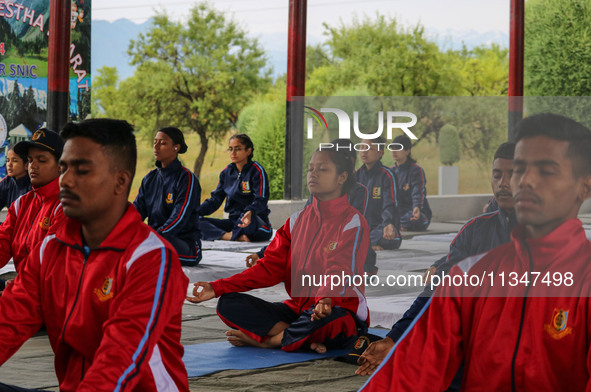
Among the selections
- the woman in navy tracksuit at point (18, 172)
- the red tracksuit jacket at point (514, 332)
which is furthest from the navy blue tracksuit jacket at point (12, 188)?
the red tracksuit jacket at point (514, 332)

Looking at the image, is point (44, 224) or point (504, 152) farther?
point (44, 224)

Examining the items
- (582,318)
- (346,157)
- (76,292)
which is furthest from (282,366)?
(582,318)

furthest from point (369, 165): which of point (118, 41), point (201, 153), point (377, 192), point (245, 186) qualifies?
point (118, 41)

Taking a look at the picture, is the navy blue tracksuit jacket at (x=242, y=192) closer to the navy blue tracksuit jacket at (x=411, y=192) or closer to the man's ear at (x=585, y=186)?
the navy blue tracksuit jacket at (x=411, y=192)

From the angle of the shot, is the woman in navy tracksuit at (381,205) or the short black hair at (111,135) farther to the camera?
the woman in navy tracksuit at (381,205)

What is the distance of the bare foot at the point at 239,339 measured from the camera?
11.3 feet

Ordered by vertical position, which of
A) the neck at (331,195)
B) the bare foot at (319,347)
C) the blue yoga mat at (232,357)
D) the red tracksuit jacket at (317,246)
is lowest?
the blue yoga mat at (232,357)

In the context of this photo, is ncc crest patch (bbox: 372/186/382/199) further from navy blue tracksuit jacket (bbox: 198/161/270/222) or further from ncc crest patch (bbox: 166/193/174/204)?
ncc crest patch (bbox: 166/193/174/204)

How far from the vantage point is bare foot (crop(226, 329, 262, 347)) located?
3459 millimetres

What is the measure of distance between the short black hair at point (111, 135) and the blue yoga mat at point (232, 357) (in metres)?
1.37

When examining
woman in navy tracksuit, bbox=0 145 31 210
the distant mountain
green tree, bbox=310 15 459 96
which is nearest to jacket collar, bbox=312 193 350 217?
woman in navy tracksuit, bbox=0 145 31 210

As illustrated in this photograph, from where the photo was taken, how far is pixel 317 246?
3.25 m

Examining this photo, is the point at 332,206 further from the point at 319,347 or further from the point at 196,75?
the point at 196,75

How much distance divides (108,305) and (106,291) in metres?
0.03
